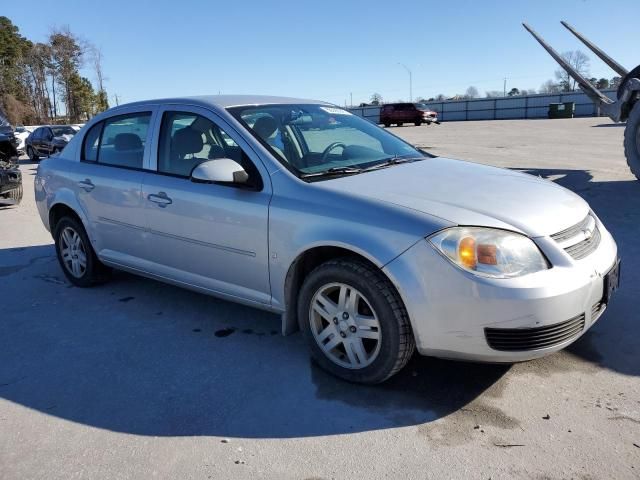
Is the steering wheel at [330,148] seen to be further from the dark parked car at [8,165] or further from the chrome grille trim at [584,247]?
the dark parked car at [8,165]

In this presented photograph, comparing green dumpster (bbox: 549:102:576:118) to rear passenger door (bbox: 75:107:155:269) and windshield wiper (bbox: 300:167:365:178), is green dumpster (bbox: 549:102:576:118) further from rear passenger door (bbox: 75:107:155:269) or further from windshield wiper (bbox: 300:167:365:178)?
windshield wiper (bbox: 300:167:365:178)

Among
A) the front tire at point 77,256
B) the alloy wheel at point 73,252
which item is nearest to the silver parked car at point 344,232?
the front tire at point 77,256

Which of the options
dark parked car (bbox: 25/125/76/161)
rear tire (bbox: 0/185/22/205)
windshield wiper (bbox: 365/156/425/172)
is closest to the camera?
windshield wiper (bbox: 365/156/425/172)

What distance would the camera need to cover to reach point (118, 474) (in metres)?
2.54

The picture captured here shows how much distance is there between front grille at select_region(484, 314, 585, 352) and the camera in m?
2.73

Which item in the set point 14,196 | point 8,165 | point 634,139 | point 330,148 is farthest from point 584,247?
point 14,196

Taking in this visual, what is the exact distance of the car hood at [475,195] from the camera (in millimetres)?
2902

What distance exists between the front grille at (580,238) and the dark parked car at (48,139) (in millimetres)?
19892

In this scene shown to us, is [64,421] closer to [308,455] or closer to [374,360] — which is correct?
[308,455]

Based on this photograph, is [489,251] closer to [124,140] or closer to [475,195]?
[475,195]

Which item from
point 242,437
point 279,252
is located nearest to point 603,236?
point 279,252

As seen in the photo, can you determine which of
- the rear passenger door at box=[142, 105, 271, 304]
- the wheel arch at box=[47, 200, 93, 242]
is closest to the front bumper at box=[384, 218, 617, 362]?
the rear passenger door at box=[142, 105, 271, 304]

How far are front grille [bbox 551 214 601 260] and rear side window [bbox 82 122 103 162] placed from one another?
3818 millimetres

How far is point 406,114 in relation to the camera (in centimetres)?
3812
